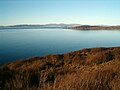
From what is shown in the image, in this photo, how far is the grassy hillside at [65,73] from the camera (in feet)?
15.9

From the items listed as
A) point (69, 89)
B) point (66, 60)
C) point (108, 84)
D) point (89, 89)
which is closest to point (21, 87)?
point (69, 89)

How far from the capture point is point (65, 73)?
1119 cm

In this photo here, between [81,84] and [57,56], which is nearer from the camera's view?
[81,84]

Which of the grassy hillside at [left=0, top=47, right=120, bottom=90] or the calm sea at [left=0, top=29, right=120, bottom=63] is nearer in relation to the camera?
the grassy hillside at [left=0, top=47, right=120, bottom=90]

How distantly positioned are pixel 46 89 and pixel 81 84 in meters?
0.79

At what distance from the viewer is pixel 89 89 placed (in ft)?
15.4

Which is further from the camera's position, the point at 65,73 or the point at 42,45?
the point at 42,45

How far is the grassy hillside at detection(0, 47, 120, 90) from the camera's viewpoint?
486cm

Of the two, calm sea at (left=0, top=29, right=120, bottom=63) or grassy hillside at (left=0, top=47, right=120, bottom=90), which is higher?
grassy hillside at (left=0, top=47, right=120, bottom=90)

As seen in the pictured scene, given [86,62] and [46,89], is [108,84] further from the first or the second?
[86,62]

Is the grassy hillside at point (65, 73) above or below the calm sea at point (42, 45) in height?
above

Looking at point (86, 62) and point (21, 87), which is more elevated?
point (21, 87)

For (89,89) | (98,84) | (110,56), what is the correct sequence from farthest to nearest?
1. (110,56)
2. (98,84)
3. (89,89)

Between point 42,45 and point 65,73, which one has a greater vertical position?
point 65,73
